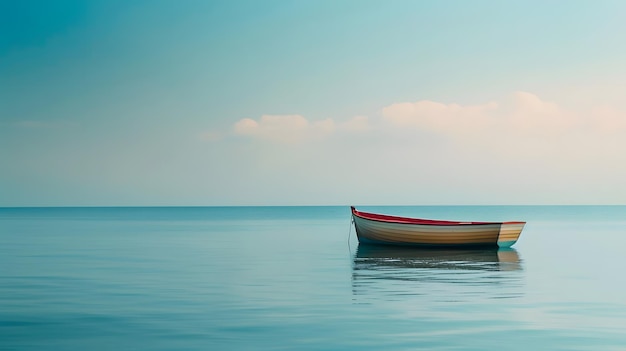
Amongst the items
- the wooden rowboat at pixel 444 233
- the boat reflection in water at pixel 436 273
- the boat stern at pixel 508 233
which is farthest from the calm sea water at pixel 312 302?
the boat stern at pixel 508 233

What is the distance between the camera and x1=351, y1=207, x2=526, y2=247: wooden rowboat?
33.2 meters

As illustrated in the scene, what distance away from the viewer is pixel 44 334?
13195mm

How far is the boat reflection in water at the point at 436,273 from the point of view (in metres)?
19.2

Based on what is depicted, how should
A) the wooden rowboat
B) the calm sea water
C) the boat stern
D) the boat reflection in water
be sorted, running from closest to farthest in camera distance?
1. the calm sea water
2. the boat reflection in water
3. the wooden rowboat
4. the boat stern

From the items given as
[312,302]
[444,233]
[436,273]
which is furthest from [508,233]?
[312,302]

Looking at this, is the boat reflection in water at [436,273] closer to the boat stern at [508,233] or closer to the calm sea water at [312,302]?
the calm sea water at [312,302]

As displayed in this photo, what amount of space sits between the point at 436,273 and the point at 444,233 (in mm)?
9376

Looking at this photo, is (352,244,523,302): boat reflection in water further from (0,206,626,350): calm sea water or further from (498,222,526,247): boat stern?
(498,222,526,247): boat stern

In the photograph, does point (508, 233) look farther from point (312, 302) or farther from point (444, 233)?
point (312, 302)

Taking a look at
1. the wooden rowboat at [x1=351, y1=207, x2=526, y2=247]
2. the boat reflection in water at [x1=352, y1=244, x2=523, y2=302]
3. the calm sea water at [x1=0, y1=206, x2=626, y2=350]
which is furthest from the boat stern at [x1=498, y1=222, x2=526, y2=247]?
the calm sea water at [x1=0, y1=206, x2=626, y2=350]

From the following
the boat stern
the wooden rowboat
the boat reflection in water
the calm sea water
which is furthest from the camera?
the boat stern

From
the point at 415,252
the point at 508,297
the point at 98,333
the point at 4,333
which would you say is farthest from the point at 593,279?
the point at 4,333

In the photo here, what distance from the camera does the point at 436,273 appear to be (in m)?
24.1

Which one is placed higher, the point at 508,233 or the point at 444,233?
the point at 508,233
